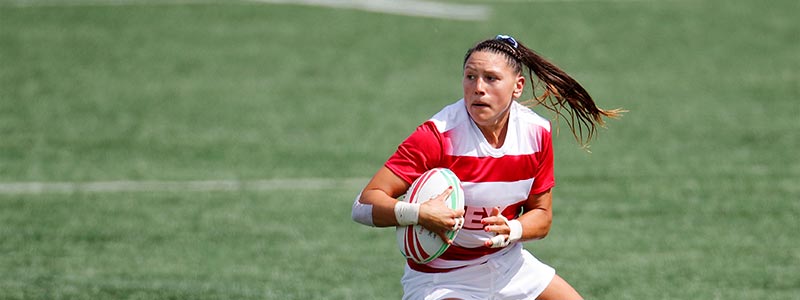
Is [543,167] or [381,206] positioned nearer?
[381,206]

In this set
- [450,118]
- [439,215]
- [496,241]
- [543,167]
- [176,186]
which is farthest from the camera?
[176,186]

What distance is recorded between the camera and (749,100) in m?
12.6

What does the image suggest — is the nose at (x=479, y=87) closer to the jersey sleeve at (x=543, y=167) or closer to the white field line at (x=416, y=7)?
the jersey sleeve at (x=543, y=167)


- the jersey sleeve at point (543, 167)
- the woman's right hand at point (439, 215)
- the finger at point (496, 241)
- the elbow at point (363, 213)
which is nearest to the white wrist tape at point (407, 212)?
the woman's right hand at point (439, 215)

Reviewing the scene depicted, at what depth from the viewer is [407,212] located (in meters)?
4.55

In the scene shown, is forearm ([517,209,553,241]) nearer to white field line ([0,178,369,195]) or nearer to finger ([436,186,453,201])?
finger ([436,186,453,201])

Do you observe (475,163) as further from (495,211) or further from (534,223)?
(534,223)

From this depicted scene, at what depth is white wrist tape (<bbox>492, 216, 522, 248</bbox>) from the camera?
4.63 meters

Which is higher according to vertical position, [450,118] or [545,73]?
[545,73]

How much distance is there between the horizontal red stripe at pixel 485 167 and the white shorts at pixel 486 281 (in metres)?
0.38

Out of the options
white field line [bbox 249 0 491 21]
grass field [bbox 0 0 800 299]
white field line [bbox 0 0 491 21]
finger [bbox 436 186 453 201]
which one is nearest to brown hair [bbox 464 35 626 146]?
finger [bbox 436 186 453 201]

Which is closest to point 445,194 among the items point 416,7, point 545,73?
point 545,73

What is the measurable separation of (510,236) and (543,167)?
43 cm

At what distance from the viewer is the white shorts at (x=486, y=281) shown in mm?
4879
